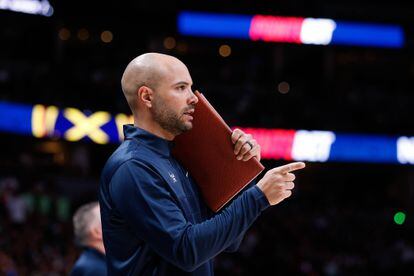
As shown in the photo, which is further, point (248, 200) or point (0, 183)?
point (0, 183)

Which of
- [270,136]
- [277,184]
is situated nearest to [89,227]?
[277,184]

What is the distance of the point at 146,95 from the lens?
8.40 ft

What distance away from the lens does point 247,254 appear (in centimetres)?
1596

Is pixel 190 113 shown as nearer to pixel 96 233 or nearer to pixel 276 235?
pixel 96 233

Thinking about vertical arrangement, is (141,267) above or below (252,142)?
below

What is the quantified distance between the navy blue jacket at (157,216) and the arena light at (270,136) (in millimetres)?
14247

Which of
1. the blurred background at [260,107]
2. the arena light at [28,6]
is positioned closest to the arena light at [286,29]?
the blurred background at [260,107]

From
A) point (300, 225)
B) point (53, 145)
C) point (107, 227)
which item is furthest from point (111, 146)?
point (107, 227)

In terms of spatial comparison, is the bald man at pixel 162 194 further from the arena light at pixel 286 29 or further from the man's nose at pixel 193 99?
the arena light at pixel 286 29

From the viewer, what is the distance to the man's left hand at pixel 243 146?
8.29ft

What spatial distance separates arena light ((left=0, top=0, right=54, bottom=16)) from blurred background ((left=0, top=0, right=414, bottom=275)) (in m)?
0.04

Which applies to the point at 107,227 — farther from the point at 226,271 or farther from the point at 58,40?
the point at 58,40

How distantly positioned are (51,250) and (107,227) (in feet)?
34.5

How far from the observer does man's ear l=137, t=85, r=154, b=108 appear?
2.55 m
